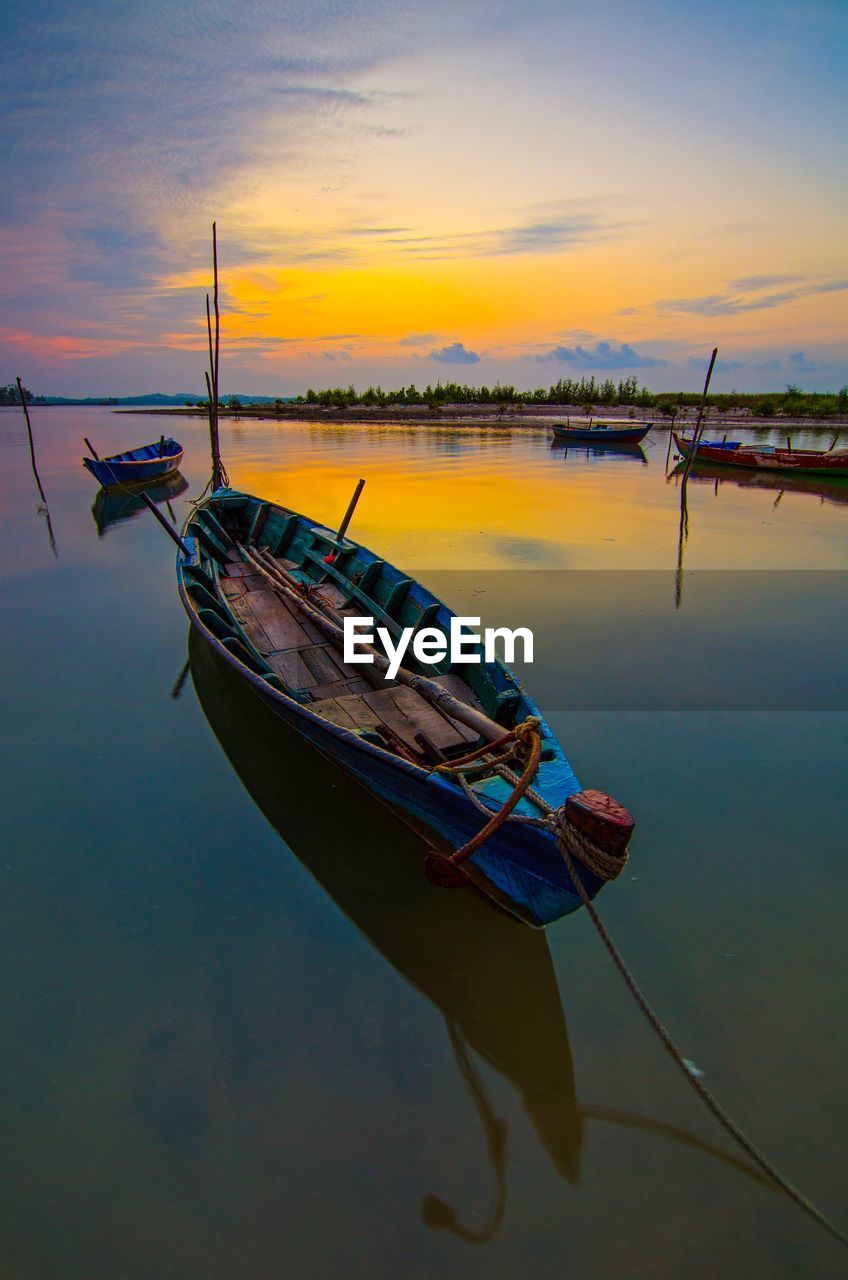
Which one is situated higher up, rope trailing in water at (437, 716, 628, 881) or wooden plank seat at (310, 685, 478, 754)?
rope trailing in water at (437, 716, 628, 881)

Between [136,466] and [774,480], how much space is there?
95.3 feet

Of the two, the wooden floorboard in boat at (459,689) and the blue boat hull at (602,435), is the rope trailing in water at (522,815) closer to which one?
the wooden floorboard in boat at (459,689)

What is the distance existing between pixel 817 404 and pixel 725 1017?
256ft

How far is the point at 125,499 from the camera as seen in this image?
25.1 m

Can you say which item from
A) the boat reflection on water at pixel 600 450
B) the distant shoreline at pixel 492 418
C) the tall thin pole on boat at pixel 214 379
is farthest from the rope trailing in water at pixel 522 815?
the distant shoreline at pixel 492 418

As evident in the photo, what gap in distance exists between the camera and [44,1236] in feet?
10.5

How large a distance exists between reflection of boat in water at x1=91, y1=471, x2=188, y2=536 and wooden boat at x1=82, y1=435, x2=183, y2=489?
0.43 m

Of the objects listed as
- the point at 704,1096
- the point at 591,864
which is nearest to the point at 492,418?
the point at 591,864

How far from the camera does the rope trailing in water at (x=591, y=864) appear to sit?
3125 millimetres

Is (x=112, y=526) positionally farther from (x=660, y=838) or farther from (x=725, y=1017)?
(x=725, y=1017)

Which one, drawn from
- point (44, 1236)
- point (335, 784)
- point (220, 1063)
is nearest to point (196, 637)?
point (335, 784)

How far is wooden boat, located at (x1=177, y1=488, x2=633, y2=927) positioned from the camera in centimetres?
400

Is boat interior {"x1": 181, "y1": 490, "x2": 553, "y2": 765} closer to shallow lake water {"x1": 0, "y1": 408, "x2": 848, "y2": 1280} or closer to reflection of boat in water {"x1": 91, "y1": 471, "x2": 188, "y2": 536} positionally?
shallow lake water {"x1": 0, "y1": 408, "x2": 848, "y2": 1280}

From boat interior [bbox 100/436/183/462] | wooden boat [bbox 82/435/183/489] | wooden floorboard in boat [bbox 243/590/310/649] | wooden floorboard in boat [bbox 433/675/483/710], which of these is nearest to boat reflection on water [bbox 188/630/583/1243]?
wooden floorboard in boat [bbox 433/675/483/710]
